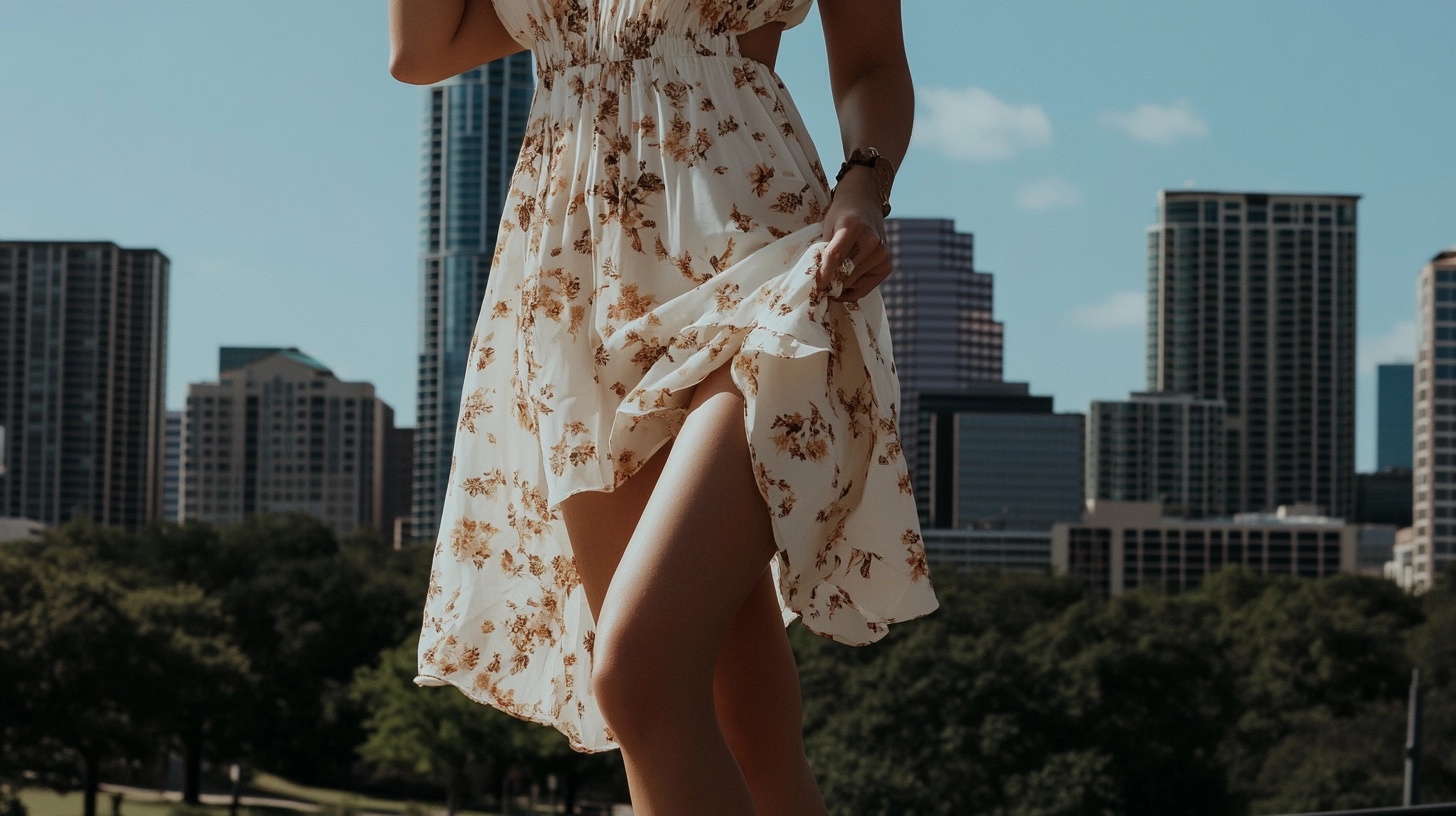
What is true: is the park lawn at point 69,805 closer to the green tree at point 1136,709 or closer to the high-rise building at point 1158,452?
the green tree at point 1136,709

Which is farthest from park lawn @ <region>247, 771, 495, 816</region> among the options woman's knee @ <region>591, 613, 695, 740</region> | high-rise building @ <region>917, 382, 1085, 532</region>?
high-rise building @ <region>917, 382, 1085, 532</region>

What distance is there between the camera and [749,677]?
5.51ft

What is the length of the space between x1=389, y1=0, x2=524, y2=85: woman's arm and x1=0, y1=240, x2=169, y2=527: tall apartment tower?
9607 centimetres

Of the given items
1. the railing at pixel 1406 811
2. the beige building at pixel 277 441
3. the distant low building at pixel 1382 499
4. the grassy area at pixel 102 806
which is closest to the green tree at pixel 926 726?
the grassy area at pixel 102 806

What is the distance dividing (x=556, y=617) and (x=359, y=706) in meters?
40.9

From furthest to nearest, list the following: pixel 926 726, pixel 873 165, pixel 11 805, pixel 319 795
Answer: pixel 319 795 < pixel 926 726 < pixel 11 805 < pixel 873 165

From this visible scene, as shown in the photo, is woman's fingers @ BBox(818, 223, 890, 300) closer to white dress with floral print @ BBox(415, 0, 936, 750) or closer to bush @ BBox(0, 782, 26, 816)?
white dress with floral print @ BBox(415, 0, 936, 750)

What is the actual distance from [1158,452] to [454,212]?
58029 millimetres

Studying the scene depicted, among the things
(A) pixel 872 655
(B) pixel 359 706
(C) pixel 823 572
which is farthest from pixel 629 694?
Answer: (B) pixel 359 706

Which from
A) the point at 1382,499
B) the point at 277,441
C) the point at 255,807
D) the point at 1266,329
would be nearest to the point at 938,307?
the point at 1266,329

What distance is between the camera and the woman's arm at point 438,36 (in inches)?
74.3

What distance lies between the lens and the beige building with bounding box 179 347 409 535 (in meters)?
110

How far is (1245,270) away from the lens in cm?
13000

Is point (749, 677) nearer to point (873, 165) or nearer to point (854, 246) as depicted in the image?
point (854, 246)
